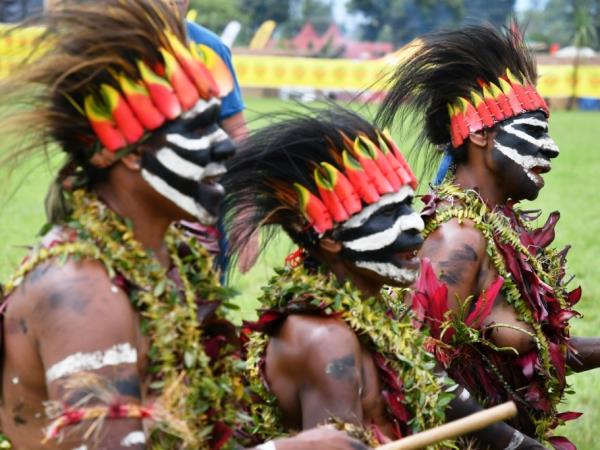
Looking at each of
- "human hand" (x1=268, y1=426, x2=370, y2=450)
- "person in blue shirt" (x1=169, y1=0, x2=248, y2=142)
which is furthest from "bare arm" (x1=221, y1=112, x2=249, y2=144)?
"human hand" (x1=268, y1=426, x2=370, y2=450)

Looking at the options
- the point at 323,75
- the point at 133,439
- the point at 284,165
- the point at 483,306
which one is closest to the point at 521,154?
the point at 483,306

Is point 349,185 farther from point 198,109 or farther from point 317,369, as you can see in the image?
point 198,109

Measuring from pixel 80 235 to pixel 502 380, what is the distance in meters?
2.58

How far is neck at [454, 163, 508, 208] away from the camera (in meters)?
5.32

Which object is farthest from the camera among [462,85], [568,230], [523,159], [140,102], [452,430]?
[568,230]

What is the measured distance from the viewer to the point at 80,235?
3.04 metres

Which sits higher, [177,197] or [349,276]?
[177,197]

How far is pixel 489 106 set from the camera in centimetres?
534

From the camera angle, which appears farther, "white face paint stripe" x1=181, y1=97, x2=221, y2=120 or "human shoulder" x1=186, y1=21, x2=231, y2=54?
"human shoulder" x1=186, y1=21, x2=231, y2=54

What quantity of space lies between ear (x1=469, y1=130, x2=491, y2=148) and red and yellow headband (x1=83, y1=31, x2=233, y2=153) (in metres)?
2.43

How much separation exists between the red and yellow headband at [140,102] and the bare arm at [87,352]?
38 centimetres

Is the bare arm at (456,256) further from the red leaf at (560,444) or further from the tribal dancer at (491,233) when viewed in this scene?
the red leaf at (560,444)

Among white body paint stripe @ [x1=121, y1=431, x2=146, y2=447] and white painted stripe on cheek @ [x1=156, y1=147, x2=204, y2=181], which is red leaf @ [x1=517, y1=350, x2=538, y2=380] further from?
white body paint stripe @ [x1=121, y1=431, x2=146, y2=447]

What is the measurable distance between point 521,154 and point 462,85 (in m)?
0.43
